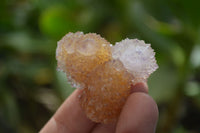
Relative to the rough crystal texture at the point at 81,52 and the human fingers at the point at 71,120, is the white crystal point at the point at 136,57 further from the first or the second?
the human fingers at the point at 71,120

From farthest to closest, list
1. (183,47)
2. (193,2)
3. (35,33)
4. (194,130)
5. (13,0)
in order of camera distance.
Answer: (13,0)
(35,33)
(194,130)
(183,47)
(193,2)

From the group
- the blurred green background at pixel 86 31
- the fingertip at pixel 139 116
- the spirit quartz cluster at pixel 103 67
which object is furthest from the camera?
the blurred green background at pixel 86 31

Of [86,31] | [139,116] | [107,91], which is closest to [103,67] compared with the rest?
[107,91]

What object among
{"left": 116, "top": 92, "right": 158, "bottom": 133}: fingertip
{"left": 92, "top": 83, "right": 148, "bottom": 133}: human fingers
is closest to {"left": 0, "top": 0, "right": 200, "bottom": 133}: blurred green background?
{"left": 92, "top": 83, "right": 148, "bottom": 133}: human fingers

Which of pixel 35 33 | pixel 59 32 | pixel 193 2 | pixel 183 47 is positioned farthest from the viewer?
pixel 35 33

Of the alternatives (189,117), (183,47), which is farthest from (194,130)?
(183,47)

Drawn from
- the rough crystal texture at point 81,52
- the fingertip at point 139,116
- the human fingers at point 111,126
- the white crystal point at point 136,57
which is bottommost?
the human fingers at point 111,126

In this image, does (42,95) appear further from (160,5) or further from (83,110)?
(83,110)

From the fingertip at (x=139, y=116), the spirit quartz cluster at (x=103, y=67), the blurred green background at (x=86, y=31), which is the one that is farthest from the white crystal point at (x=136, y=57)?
the blurred green background at (x=86, y=31)
